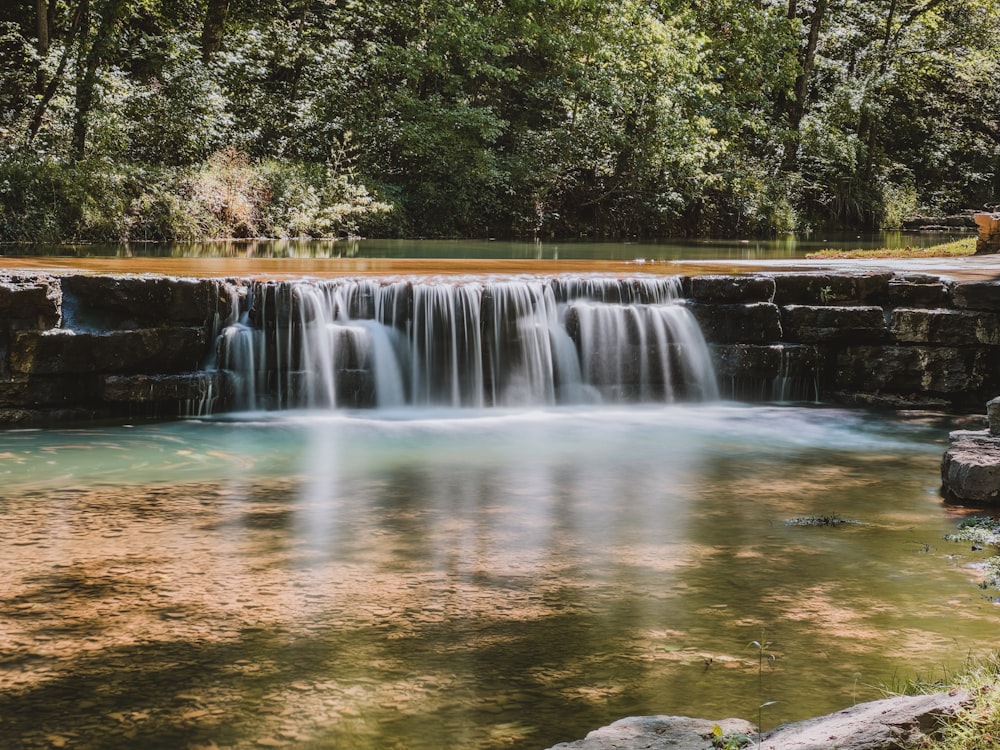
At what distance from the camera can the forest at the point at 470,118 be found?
2041 cm

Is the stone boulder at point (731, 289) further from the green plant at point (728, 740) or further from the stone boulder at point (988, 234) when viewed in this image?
the green plant at point (728, 740)

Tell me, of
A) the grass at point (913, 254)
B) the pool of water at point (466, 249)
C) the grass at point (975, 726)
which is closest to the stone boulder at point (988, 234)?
the grass at point (913, 254)

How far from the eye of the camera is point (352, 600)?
188 inches

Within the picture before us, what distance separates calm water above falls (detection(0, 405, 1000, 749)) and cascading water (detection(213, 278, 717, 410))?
1.83 m

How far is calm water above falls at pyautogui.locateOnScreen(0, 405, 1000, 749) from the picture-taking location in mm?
3676

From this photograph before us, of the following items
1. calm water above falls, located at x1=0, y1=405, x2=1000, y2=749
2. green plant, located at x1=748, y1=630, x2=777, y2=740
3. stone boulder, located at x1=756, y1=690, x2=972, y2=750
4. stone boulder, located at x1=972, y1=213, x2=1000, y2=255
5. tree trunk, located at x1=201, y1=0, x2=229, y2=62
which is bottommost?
green plant, located at x1=748, y1=630, x2=777, y2=740

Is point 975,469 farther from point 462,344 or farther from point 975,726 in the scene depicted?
point 462,344

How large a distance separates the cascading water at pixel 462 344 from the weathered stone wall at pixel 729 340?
1.08ft

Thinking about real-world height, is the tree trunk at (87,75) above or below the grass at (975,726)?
above

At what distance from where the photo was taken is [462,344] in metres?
10.9

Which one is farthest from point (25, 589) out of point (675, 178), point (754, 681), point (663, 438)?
point (675, 178)

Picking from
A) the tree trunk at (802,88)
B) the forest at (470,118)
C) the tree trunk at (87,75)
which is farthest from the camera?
the tree trunk at (802,88)

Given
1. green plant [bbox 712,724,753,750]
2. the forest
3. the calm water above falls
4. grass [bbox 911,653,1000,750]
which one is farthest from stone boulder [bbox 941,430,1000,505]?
the forest

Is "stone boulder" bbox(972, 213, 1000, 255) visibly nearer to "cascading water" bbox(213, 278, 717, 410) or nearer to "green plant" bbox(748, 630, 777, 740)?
"cascading water" bbox(213, 278, 717, 410)
